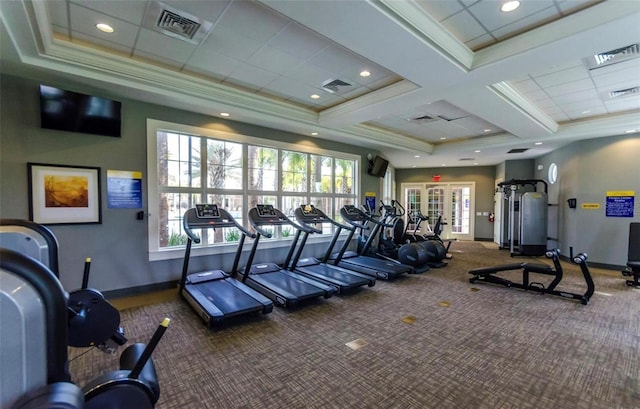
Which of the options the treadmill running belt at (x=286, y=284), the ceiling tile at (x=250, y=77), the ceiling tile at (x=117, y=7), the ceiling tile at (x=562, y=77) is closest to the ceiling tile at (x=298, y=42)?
the ceiling tile at (x=250, y=77)

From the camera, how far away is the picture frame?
3.72 m

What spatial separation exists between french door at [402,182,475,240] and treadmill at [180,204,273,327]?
840 cm

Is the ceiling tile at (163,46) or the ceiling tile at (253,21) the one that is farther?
the ceiling tile at (163,46)

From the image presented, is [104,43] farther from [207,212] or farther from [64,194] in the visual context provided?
[207,212]

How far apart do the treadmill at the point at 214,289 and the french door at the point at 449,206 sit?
8396mm

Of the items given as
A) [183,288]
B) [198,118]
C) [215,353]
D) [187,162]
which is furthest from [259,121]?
[215,353]

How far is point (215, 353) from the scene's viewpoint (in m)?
2.81

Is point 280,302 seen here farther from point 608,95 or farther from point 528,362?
point 608,95

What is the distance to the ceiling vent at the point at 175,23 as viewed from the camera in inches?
109

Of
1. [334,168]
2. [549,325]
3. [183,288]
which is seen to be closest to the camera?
[549,325]

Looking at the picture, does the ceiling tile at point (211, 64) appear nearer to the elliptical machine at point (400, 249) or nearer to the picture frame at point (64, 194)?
the picture frame at point (64, 194)

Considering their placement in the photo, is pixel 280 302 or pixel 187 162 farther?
pixel 187 162

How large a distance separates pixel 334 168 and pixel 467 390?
5.81 m

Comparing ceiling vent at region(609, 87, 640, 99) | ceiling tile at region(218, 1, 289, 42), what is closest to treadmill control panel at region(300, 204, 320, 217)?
ceiling tile at region(218, 1, 289, 42)
